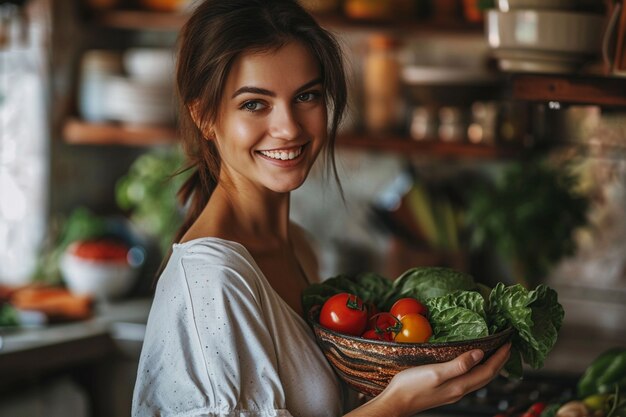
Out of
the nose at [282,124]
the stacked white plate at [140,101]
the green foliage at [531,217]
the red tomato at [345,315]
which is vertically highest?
the nose at [282,124]

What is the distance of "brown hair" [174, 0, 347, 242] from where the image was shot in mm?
1594

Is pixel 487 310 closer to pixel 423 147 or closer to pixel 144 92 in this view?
pixel 423 147

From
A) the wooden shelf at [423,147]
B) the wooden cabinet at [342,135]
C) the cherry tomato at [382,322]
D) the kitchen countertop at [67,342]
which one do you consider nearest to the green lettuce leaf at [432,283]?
the cherry tomato at [382,322]

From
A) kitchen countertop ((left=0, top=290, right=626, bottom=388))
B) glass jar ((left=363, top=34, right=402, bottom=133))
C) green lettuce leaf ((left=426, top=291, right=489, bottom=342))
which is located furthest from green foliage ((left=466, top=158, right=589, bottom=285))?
green lettuce leaf ((left=426, top=291, right=489, bottom=342))

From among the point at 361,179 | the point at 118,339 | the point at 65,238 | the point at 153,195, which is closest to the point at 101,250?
the point at 65,238

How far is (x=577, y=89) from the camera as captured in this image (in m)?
1.81

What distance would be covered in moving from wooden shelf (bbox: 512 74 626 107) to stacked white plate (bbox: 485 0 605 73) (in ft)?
0.40

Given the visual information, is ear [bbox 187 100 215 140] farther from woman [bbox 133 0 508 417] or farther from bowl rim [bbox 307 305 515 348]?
bowl rim [bbox 307 305 515 348]

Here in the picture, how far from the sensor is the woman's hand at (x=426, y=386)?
4.89 feet

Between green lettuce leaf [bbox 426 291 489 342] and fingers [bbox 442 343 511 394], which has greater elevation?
green lettuce leaf [bbox 426 291 489 342]

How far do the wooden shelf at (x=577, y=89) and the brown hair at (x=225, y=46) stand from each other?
0.40 m

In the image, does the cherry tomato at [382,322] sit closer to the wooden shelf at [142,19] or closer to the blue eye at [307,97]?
the blue eye at [307,97]

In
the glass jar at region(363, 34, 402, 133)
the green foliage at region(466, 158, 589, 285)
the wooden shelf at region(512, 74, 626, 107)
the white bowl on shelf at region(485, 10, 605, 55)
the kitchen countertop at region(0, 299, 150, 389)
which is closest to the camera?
the wooden shelf at region(512, 74, 626, 107)

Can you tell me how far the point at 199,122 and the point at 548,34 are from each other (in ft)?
2.54
